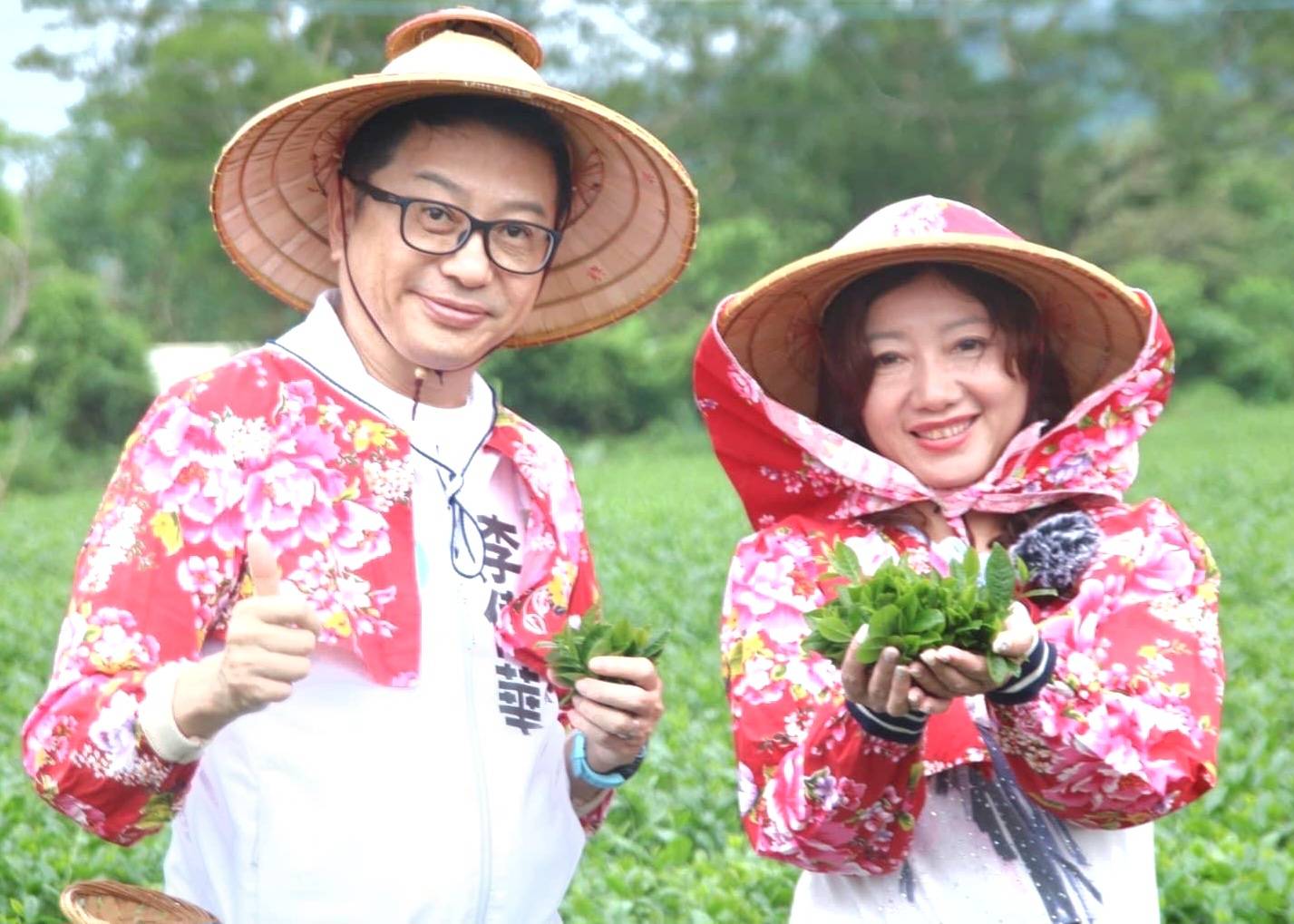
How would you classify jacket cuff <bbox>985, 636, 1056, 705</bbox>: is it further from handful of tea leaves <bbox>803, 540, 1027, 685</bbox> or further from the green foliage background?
the green foliage background

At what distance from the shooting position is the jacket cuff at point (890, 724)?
2.19 metres

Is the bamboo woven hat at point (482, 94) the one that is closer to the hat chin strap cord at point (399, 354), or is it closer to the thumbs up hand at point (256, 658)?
the hat chin strap cord at point (399, 354)

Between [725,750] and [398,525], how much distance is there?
3.32 meters

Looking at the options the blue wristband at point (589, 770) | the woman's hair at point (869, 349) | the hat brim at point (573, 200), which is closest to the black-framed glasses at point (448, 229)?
the hat brim at point (573, 200)

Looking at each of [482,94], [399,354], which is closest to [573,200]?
[482,94]

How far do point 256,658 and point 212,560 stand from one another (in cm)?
28

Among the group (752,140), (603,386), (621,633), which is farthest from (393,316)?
(752,140)

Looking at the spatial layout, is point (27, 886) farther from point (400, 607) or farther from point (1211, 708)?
point (1211, 708)

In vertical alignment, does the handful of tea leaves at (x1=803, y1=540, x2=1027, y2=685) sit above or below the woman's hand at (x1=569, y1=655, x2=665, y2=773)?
above

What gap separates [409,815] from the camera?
7.66 feet

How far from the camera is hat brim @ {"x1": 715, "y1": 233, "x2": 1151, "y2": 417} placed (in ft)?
8.29

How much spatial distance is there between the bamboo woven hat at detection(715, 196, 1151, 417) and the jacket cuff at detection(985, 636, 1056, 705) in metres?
0.60

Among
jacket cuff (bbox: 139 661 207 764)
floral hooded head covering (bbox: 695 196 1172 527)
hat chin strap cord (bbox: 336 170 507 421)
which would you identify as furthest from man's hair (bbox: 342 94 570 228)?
jacket cuff (bbox: 139 661 207 764)

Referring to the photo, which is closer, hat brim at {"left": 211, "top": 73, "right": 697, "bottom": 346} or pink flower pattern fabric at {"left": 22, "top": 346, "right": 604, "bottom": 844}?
pink flower pattern fabric at {"left": 22, "top": 346, "right": 604, "bottom": 844}
